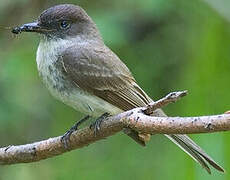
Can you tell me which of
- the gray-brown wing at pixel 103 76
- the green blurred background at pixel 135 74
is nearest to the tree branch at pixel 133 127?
the gray-brown wing at pixel 103 76

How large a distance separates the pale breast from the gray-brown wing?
36 mm

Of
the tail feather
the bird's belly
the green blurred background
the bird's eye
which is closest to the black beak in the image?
the bird's eye

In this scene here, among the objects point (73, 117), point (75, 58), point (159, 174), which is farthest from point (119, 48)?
point (75, 58)

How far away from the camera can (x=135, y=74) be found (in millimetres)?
5547

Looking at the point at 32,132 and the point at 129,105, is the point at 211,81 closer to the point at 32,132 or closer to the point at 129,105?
the point at 129,105

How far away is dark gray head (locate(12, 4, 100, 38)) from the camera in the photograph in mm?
4152

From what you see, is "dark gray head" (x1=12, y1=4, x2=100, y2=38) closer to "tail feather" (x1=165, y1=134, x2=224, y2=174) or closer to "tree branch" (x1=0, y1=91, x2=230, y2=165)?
"tree branch" (x1=0, y1=91, x2=230, y2=165)

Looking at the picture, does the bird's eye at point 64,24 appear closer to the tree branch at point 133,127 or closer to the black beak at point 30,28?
the black beak at point 30,28

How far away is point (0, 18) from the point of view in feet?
17.2

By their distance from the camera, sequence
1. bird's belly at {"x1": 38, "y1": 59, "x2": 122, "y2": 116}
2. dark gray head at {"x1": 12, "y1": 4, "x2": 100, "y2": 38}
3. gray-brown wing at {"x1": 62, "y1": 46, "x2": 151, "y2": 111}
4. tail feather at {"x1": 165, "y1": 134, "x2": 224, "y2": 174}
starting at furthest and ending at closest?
dark gray head at {"x1": 12, "y1": 4, "x2": 100, "y2": 38}, gray-brown wing at {"x1": 62, "y1": 46, "x2": 151, "y2": 111}, bird's belly at {"x1": 38, "y1": 59, "x2": 122, "y2": 116}, tail feather at {"x1": 165, "y1": 134, "x2": 224, "y2": 174}

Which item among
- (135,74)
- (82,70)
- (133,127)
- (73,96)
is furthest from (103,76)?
(135,74)

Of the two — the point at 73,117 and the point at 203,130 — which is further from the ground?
the point at 203,130

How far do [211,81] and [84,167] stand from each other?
140 centimetres

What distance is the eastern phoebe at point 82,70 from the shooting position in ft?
12.7
